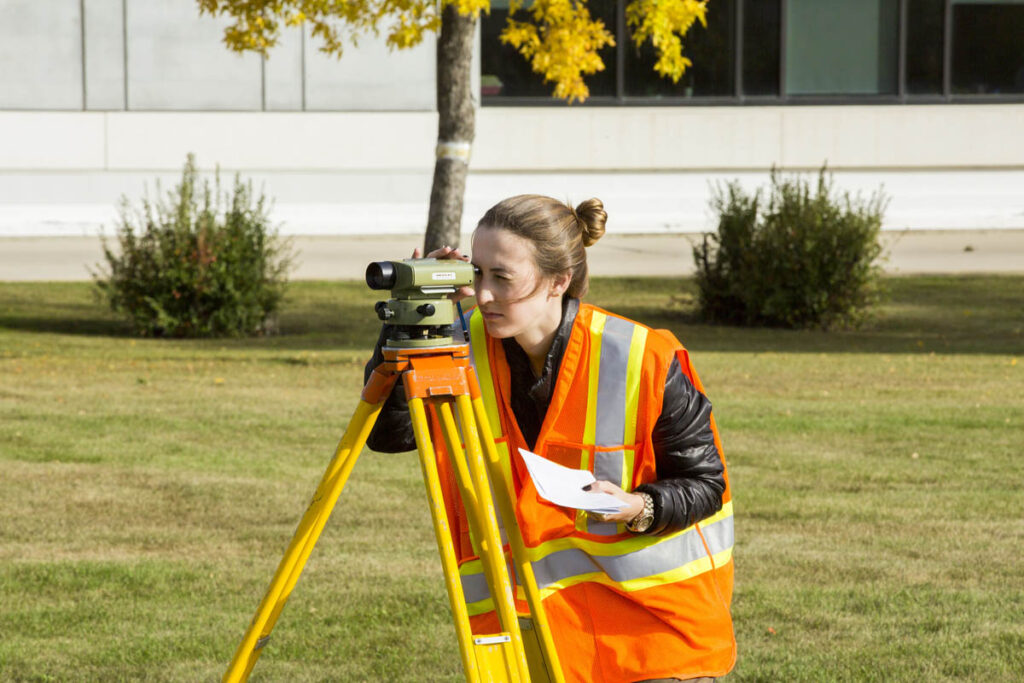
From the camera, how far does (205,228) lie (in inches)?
490

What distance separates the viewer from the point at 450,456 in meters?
2.75

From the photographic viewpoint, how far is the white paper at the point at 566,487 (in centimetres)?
248

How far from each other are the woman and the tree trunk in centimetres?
747

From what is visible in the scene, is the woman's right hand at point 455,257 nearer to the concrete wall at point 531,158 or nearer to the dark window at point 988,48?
the concrete wall at point 531,158

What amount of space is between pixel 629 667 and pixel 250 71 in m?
21.3

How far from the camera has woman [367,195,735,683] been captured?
2768 millimetres

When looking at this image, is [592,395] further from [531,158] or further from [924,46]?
[924,46]

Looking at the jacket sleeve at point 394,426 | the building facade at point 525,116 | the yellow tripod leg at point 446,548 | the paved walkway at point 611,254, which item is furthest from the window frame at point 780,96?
the yellow tripod leg at point 446,548

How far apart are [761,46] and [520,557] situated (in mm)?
23350

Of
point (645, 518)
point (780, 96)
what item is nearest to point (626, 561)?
point (645, 518)

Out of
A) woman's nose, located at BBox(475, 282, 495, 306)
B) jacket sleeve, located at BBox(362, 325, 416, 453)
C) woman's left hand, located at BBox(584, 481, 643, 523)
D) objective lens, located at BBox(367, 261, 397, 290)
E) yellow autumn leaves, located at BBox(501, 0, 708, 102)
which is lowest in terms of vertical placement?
woman's left hand, located at BBox(584, 481, 643, 523)

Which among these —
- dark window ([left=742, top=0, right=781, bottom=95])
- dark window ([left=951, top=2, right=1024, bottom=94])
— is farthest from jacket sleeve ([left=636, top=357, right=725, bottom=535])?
dark window ([left=951, top=2, right=1024, bottom=94])

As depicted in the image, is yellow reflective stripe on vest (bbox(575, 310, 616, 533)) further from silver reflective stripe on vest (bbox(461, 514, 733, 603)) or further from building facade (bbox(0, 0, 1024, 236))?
building facade (bbox(0, 0, 1024, 236))

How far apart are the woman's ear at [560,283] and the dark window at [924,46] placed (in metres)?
24.0
